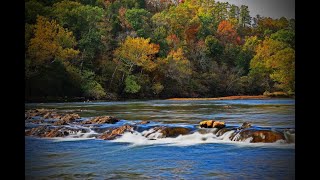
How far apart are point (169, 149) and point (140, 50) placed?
1.25 metres

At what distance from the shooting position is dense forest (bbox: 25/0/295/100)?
5855mm

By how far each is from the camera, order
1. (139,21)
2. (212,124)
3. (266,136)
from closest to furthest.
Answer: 1. (266,136)
2. (212,124)
3. (139,21)

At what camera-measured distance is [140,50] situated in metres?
5.94

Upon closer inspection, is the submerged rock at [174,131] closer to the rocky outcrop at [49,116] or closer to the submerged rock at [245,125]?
the submerged rock at [245,125]

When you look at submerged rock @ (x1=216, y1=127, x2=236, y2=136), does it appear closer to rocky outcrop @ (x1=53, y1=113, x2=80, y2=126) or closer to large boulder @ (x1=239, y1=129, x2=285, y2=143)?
large boulder @ (x1=239, y1=129, x2=285, y2=143)

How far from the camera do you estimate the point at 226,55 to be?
232 inches

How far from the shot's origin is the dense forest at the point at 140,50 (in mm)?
5855

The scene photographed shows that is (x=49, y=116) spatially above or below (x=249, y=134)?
above

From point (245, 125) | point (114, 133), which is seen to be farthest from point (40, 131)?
point (245, 125)

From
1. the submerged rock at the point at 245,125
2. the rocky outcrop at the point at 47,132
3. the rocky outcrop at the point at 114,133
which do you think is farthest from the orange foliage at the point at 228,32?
the rocky outcrop at the point at 47,132

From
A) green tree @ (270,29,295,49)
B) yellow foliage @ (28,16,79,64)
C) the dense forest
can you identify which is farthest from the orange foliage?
yellow foliage @ (28,16,79,64)

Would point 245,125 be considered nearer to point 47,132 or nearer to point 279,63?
point 279,63

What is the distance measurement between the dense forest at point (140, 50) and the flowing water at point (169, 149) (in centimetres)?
17
